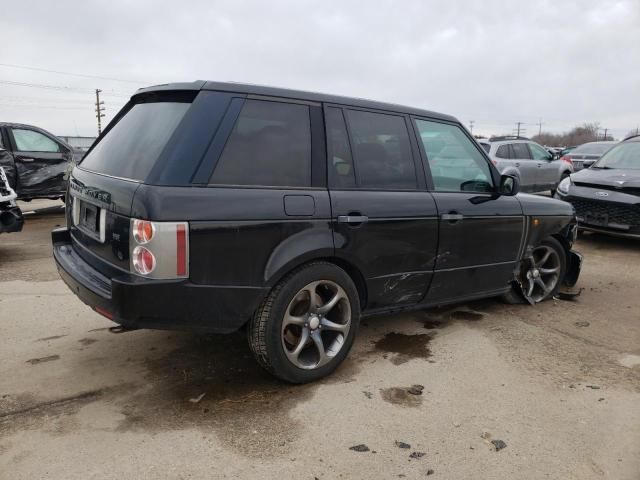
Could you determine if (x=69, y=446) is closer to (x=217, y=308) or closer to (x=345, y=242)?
(x=217, y=308)

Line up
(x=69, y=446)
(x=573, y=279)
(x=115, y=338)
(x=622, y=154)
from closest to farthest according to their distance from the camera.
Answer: (x=69, y=446)
(x=115, y=338)
(x=573, y=279)
(x=622, y=154)

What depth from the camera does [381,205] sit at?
133 inches

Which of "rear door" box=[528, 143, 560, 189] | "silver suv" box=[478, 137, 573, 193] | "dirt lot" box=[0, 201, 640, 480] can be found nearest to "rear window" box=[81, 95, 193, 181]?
"dirt lot" box=[0, 201, 640, 480]

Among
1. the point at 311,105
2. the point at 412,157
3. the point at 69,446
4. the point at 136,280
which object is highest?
the point at 311,105

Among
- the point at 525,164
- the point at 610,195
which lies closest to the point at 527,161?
the point at 525,164

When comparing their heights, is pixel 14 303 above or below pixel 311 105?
below

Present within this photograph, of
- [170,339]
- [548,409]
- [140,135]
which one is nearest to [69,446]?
[170,339]

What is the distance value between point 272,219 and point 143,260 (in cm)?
73

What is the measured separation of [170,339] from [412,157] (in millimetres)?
2288

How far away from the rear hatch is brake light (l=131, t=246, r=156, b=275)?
0.27 ft

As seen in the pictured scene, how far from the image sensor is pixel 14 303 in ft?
15.3

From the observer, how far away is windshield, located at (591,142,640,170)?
809cm

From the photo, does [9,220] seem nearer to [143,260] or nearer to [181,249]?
[143,260]

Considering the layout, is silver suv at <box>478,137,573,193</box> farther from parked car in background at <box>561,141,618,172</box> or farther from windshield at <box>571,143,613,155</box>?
windshield at <box>571,143,613,155</box>
